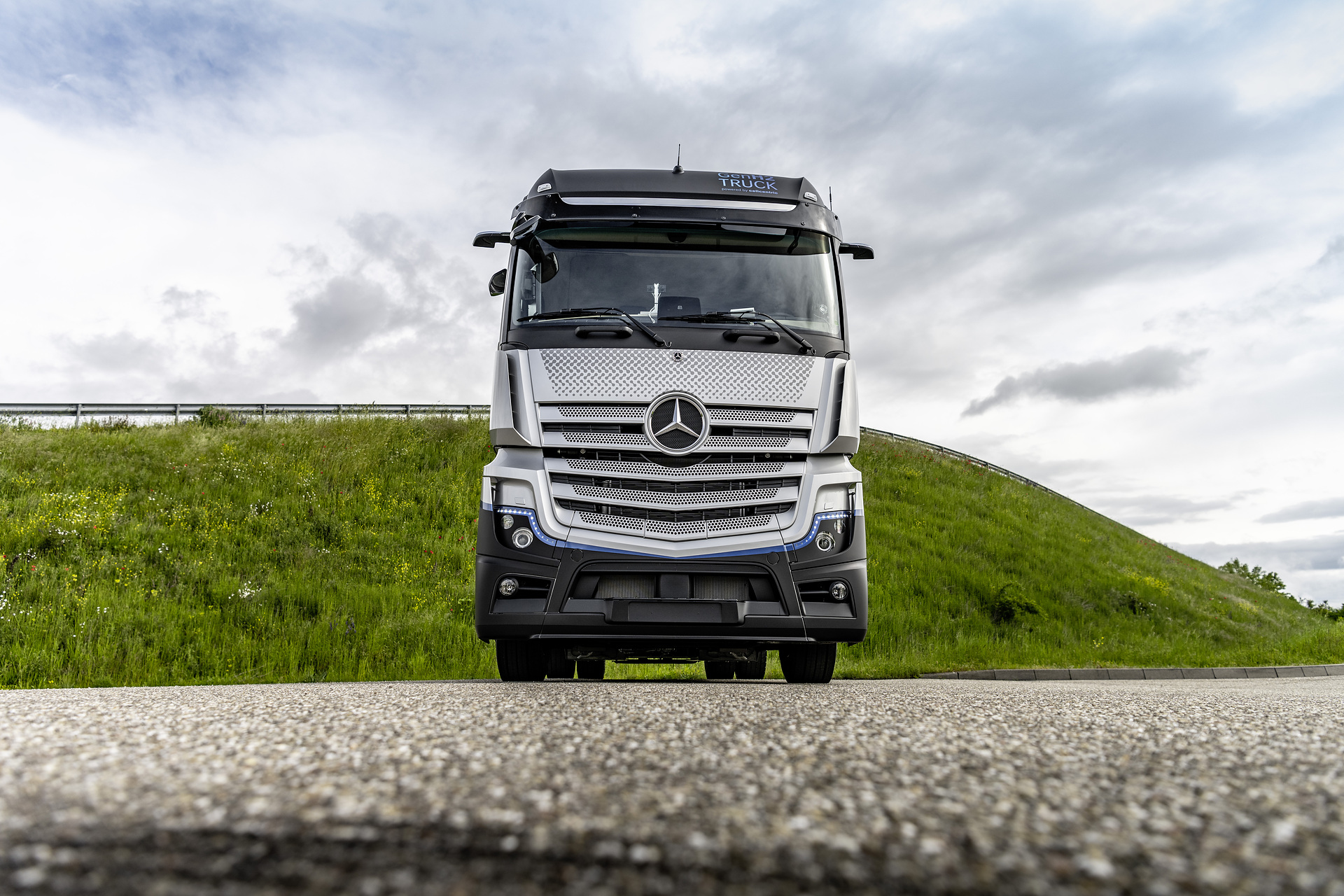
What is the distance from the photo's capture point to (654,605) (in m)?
5.36

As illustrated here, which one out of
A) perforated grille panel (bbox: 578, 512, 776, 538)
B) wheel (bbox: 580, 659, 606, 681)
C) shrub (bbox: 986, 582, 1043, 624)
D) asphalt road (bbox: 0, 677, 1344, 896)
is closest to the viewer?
asphalt road (bbox: 0, 677, 1344, 896)


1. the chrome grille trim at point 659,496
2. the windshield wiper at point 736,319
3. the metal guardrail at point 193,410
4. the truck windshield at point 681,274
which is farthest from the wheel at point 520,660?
the metal guardrail at point 193,410

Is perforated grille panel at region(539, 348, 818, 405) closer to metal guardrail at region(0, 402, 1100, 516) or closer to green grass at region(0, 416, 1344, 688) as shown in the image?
green grass at region(0, 416, 1344, 688)

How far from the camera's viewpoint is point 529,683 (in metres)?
5.59

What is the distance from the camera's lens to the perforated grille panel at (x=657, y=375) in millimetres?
5469

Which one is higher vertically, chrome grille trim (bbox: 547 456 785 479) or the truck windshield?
the truck windshield

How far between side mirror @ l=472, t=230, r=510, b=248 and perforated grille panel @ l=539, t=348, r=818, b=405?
1382 millimetres

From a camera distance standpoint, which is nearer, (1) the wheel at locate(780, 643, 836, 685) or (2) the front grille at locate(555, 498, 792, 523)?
(2) the front grille at locate(555, 498, 792, 523)

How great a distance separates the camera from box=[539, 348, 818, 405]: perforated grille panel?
17.9 feet

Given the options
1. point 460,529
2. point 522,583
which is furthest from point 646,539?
point 460,529

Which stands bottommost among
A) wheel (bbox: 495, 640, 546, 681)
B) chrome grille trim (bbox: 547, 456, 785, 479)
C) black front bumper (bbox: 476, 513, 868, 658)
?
wheel (bbox: 495, 640, 546, 681)

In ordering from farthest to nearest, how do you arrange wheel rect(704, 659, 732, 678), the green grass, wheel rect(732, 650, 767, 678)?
the green grass → wheel rect(704, 659, 732, 678) → wheel rect(732, 650, 767, 678)

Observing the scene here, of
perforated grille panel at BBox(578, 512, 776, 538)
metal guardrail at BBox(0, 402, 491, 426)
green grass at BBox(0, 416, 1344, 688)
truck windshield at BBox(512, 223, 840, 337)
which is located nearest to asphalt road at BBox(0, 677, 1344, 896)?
perforated grille panel at BBox(578, 512, 776, 538)

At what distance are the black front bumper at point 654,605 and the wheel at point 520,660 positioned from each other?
0.48 metres
